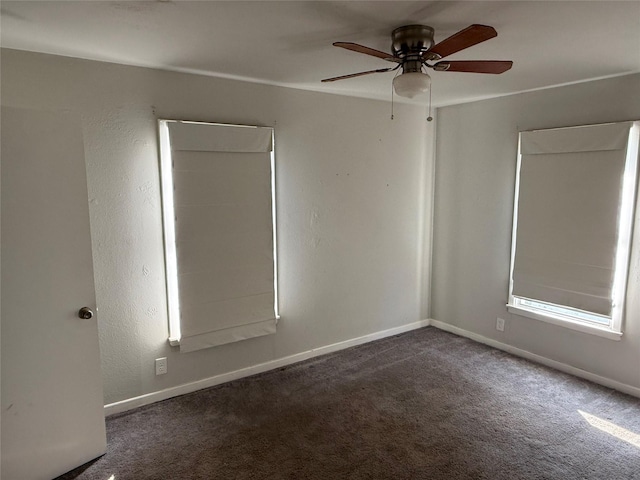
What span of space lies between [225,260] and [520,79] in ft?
8.73

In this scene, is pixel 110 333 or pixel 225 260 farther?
pixel 225 260

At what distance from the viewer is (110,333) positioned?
280cm

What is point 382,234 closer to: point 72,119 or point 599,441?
point 599,441

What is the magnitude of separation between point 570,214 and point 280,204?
2353 millimetres

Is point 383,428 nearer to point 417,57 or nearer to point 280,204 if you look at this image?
point 280,204

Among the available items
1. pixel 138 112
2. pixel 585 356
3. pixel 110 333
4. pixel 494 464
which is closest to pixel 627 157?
pixel 585 356

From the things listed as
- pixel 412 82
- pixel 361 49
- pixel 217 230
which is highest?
pixel 361 49

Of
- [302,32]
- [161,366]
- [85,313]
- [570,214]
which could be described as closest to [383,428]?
[161,366]

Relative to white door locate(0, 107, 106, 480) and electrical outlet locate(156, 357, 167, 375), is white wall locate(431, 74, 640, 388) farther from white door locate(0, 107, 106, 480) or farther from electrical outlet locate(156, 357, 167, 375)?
white door locate(0, 107, 106, 480)

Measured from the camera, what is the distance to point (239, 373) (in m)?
3.35

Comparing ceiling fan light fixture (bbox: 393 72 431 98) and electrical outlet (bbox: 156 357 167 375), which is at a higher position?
ceiling fan light fixture (bbox: 393 72 431 98)

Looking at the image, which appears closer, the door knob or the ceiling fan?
the ceiling fan

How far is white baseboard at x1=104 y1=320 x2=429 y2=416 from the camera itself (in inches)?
114

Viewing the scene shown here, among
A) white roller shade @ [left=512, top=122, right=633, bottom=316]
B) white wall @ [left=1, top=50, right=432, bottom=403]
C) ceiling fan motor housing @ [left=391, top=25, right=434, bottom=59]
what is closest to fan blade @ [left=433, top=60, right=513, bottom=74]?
ceiling fan motor housing @ [left=391, top=25, right=434, bottom=59]
